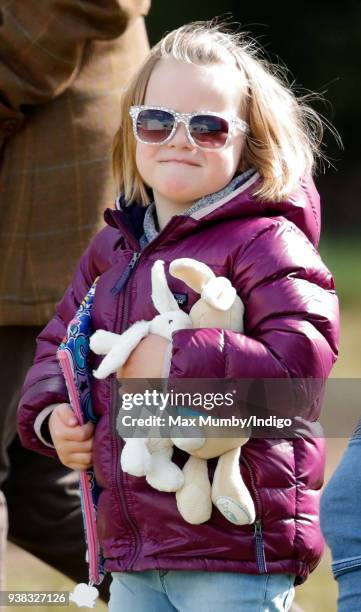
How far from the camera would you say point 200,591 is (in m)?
2.34

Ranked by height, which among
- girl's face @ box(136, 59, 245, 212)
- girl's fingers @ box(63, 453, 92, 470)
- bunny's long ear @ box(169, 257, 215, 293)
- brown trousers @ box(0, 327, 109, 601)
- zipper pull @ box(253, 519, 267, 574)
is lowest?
brown trousers @ box(0, 327, 109, 601)

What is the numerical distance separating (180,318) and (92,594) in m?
0.68

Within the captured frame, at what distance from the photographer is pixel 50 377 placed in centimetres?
260

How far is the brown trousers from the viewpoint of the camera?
3.36 meters

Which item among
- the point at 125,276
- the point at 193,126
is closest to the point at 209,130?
the point at 193,126

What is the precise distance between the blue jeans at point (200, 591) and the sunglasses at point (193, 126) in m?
0.80

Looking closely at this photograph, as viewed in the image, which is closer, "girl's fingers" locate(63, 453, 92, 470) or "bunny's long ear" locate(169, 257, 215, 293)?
"bunny's long ear" locate(169, 257, 215, 293)

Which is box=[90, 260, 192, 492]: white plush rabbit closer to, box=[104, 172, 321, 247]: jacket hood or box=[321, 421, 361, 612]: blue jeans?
box=[104, 172, 321, 247]: jacket hood

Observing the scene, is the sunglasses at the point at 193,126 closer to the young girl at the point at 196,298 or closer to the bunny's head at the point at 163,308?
the young girl at the point at 196,298

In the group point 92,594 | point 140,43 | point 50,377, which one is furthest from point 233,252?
point 140,43

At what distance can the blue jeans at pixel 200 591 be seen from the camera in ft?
7.61

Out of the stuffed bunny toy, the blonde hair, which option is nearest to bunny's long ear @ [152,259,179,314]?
the stuffed bunny toy

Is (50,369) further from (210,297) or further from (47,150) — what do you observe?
(47,150)

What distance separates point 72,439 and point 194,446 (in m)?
0.33
